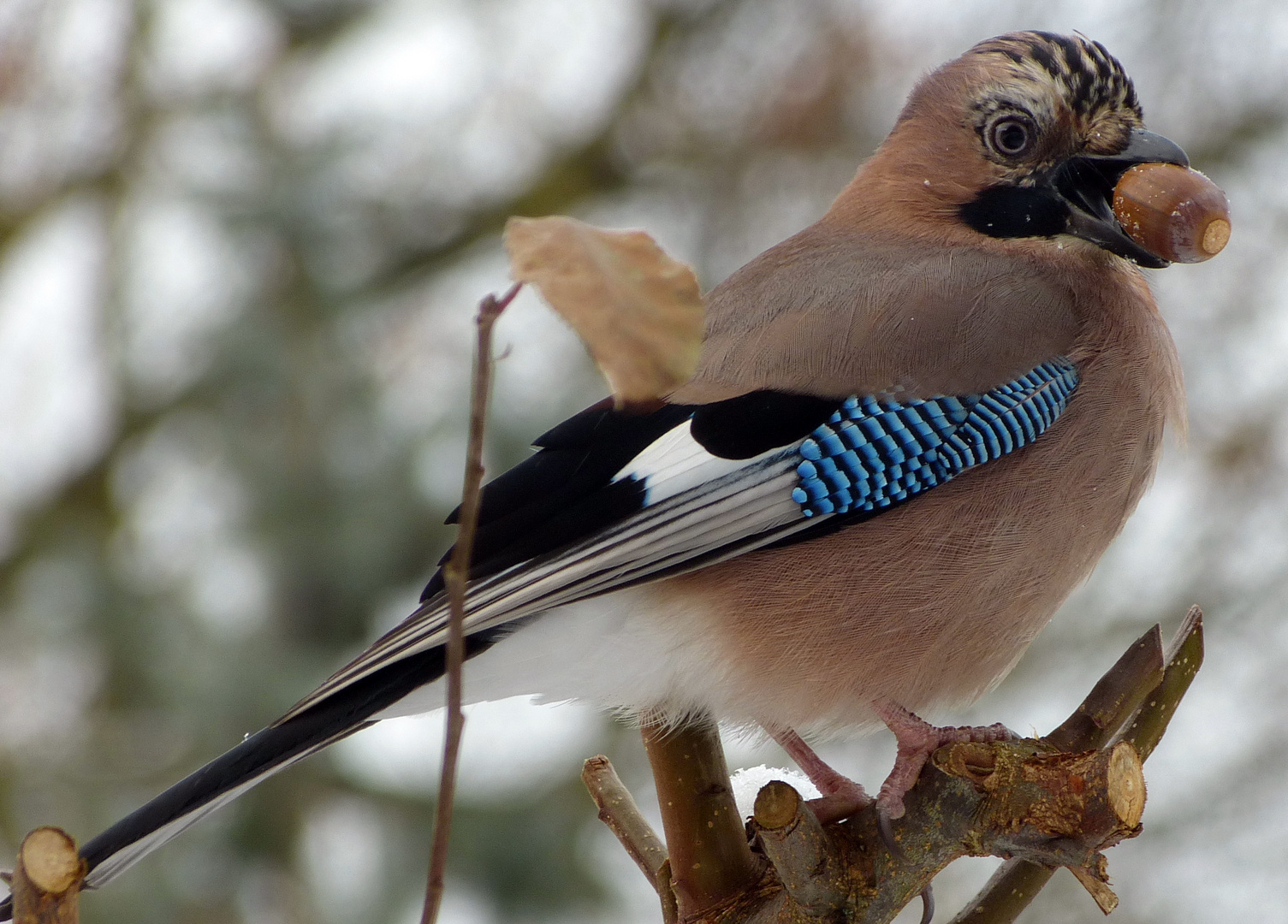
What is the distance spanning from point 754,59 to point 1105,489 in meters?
4.20

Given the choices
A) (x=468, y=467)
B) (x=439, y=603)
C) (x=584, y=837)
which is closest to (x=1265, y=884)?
(x=584, y=837)

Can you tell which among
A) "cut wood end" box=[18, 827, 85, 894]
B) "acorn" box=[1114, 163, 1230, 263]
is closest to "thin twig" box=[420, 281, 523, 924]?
"cut wood end" box=[18, 827, 85, 894]

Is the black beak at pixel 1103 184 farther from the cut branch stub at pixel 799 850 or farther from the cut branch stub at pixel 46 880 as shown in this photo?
the cut branch stub at pixel 46 880

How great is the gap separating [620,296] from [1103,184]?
Answer: 164 cm

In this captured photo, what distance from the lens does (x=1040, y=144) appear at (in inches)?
101

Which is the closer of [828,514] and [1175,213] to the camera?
[828,514]

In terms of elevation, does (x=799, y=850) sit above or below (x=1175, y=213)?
below

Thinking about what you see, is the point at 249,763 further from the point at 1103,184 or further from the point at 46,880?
the point at 1103,184

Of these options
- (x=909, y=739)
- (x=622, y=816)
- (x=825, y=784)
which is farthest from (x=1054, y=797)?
(x=622, y=816)

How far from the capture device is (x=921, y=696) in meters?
2.28

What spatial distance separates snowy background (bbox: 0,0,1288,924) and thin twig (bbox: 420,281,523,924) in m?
3.98

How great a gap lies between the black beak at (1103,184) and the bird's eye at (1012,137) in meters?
0.08

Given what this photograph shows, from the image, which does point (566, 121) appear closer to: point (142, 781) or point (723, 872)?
point (142, 781)

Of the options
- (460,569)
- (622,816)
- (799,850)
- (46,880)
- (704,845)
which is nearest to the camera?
(460,569)
